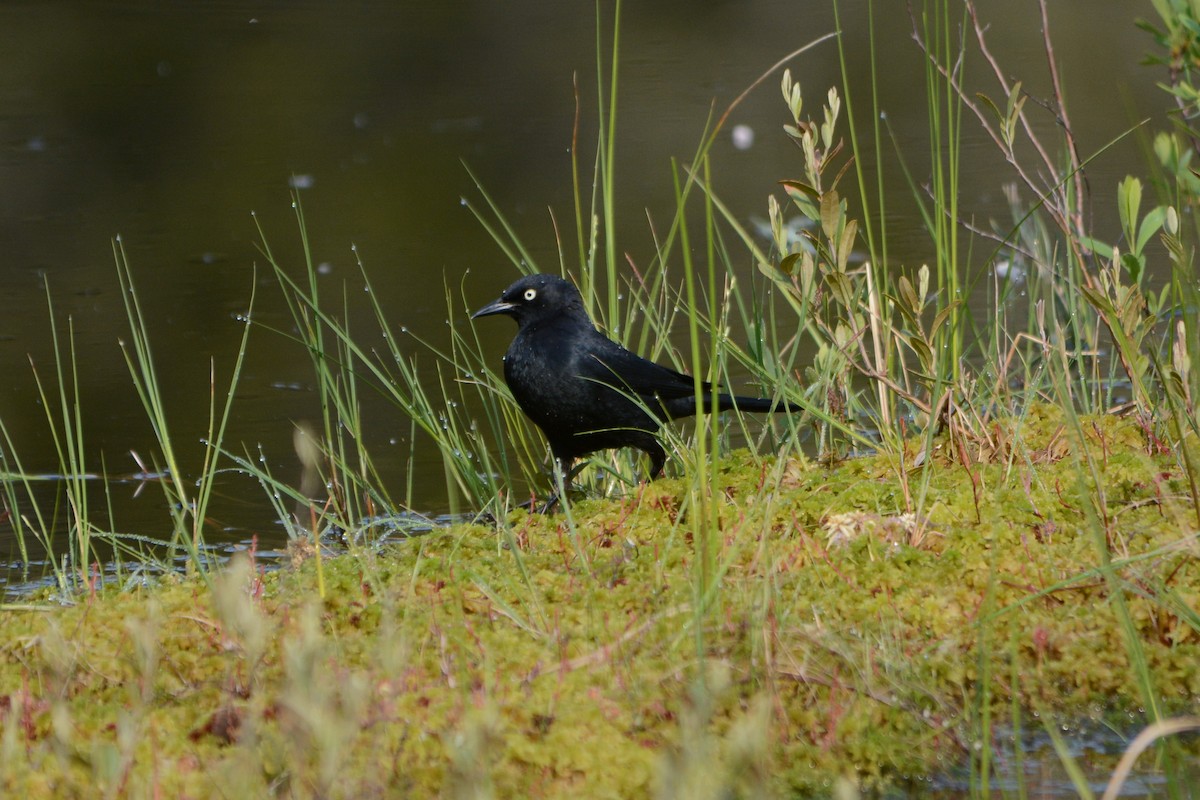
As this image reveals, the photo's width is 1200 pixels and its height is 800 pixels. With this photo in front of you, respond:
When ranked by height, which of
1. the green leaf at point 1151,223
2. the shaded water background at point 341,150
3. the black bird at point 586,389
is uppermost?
the green leaf at point 1151,223

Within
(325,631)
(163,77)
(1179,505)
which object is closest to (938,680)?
(1179,505)

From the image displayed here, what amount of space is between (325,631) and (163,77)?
1032cm

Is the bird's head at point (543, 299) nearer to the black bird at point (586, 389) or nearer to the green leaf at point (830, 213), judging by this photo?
the black bird at point (586, 389)

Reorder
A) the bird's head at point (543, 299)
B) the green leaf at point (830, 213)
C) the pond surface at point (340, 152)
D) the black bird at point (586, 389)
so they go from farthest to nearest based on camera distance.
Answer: the pond surface at point (340, 152), the bird's head at point (543, 299), the black bird at point (586, 389), the green leaf at point (830, 213)

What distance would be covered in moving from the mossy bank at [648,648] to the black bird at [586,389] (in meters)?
0.72

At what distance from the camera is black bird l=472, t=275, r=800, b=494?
414cm

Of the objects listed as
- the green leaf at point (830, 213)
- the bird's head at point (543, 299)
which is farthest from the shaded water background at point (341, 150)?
the green leaf at point (830, 213)

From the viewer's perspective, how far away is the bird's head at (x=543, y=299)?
14.6ft

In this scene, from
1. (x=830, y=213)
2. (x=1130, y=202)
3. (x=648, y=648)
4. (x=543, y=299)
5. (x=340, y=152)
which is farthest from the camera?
(x=340, y=152)

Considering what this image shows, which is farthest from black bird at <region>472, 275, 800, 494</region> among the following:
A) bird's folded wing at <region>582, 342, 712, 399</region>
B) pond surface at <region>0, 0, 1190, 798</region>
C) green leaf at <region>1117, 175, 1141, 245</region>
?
green leaf at <region>1117, 175, 1141, 245</region>

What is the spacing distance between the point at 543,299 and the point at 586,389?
0.44 m

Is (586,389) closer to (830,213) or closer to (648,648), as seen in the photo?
(830,213)

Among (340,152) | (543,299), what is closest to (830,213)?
(543,299)

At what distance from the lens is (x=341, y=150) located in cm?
1027
